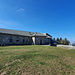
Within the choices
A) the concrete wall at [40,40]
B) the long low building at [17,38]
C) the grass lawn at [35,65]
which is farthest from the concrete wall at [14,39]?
the grass lawn at [35,65]

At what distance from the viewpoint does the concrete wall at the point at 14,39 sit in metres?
20.6

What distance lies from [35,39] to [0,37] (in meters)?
14.1

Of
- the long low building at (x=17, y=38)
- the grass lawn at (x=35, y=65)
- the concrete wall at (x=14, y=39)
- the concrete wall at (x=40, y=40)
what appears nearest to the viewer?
the grass lawn at (x=35, y=65)

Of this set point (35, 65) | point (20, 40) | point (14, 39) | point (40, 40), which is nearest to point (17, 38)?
point (14, 39)

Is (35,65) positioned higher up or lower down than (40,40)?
lower down

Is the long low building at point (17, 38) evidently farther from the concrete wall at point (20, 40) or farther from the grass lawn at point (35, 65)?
the grass lawn at point (35, 65)

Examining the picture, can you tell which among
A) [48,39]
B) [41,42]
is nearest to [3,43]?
[41,42]

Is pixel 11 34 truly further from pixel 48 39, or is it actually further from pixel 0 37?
pixel 48 39

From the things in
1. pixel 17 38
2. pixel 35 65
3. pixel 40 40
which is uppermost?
pixel 17 38

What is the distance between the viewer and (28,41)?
86.5ft

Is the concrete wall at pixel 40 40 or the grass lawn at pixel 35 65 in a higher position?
the concrete wall at pixel 40 40

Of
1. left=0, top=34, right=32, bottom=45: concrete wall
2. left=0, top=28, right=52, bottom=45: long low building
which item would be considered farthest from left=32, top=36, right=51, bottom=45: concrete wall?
left=0, top=34, right=32, bottom=45: concrete wall

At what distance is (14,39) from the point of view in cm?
2291

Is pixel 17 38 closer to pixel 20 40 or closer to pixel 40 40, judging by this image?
pixel 20 40
